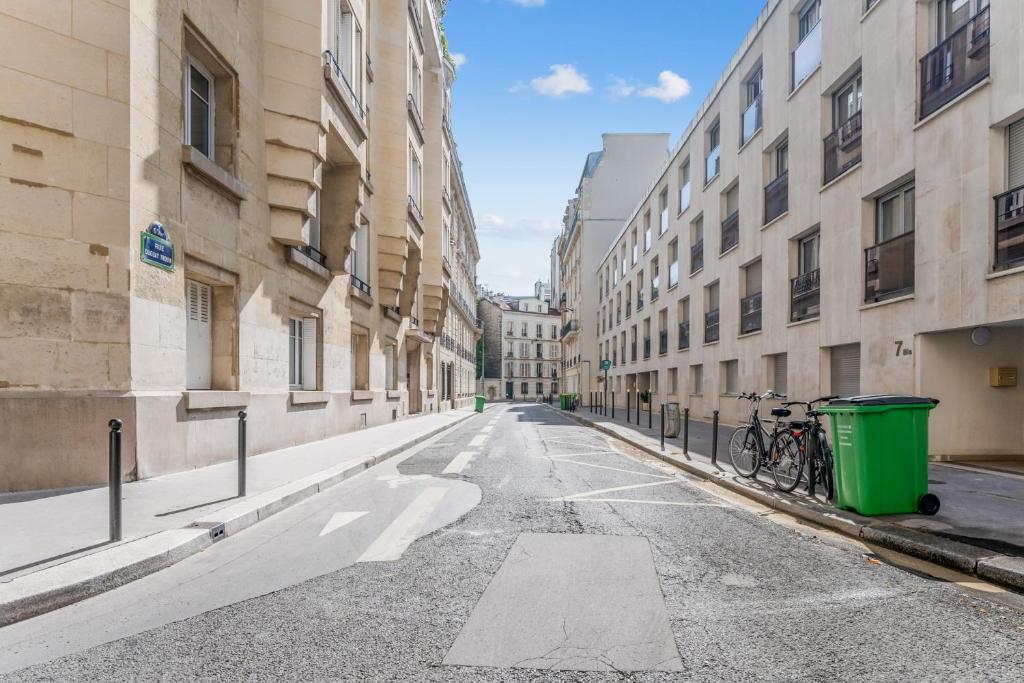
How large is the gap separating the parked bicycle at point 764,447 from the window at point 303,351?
9047 mm

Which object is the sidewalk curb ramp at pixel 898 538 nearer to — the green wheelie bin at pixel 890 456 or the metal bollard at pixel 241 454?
the green wheelie bin at pixel 890 456

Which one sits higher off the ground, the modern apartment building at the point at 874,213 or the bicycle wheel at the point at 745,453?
the modern apartment building at the point at 874,213

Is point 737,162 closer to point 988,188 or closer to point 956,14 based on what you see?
point 956,14

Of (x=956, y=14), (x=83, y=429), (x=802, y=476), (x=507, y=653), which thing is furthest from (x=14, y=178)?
(x=956, y=14)

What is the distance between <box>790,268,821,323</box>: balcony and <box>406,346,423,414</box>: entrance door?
1645cm

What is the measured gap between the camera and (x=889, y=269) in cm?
1097

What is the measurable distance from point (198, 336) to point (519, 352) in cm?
7665

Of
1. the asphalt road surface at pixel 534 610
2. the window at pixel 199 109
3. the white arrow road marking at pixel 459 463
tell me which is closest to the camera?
the asphalt road surface at pixel 534 610

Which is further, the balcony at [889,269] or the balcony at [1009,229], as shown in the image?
the balcony at [889,269]

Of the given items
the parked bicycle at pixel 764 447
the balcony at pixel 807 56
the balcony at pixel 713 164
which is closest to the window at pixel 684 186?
the balcony at pixel 713 164

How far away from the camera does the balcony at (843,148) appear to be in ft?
39.8

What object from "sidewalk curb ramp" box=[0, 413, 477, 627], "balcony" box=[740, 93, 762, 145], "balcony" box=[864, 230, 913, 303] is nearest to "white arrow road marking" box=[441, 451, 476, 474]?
"sidewalk curb ramp" box=[0, 413, 477, 627]

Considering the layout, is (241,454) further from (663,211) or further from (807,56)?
(663,211)

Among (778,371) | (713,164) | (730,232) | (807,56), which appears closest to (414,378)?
(730,232)
